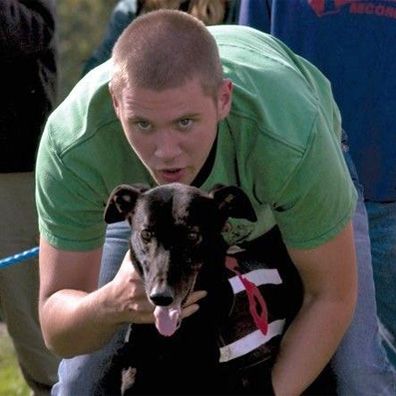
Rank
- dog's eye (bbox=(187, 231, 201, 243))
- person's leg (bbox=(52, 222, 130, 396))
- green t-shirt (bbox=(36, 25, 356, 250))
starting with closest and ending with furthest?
1. dog's eye (bbox=(187, 231, 201, 243))
2. green t-shirt (bbox=(36, 25, 356, 250))
3. person's leg (bbox=(52, 222, 130, 396))

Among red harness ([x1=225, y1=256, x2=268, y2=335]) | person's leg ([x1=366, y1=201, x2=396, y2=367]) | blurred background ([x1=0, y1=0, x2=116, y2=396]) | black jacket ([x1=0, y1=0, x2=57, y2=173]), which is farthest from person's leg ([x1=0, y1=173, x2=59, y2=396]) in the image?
blurred background ([x1=0, y1=0, x2=116, y2=396])

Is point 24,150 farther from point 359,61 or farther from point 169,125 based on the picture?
point 169,125

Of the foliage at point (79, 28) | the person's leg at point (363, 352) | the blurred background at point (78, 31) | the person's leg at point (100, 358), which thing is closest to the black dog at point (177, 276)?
the person's leg at point (100, 358)

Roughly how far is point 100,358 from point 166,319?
0.62 meters

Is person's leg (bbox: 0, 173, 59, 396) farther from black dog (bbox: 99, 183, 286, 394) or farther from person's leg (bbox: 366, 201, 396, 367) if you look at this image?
black dog (bbox: 99, 183, 286, 394)

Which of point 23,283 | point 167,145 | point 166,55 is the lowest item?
point 23,283

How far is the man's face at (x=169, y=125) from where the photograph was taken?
392 cm

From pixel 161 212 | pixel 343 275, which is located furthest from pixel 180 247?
pixel 343 275

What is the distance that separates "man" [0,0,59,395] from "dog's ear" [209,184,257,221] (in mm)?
2064

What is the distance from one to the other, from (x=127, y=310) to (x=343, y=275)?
26.3 inches

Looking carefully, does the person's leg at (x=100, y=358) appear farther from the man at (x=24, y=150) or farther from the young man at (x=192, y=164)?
the man at (x=24, y=150)

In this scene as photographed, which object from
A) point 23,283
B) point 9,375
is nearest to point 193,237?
point 23,283

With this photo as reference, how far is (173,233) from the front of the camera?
3.87 metres

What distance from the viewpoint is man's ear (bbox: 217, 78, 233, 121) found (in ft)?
13.2
